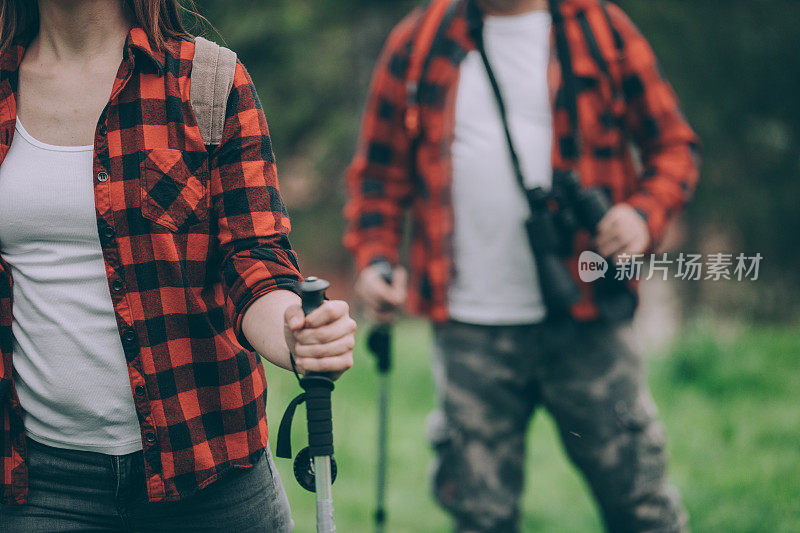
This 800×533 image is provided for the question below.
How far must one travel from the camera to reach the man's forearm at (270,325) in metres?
1.69

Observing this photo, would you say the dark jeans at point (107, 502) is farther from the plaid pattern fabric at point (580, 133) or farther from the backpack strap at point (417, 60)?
the backpack strap at point (417, 60)

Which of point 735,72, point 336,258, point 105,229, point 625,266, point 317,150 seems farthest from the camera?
point 336,258

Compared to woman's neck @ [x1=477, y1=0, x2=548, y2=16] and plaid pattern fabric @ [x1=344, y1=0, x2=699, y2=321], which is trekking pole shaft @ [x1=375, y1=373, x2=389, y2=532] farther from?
woman's neck @ [x1=477, y1=0, x2=548, y2=16]

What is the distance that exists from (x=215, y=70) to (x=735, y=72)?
820cm

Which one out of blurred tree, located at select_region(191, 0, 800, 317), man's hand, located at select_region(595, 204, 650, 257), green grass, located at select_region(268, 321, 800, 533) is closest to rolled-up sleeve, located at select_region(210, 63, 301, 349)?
man's hand, located at select_region(595, 204, 650, 257)

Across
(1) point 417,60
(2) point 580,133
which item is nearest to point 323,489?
(2) point 580,133

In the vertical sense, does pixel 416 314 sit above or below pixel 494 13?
below

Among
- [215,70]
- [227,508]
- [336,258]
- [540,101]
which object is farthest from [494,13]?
[336,258]

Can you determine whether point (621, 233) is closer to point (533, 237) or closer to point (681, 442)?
point (533, 237)

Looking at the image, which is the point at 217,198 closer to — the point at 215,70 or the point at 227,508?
the point at 215,70

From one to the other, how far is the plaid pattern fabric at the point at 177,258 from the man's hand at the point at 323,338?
0.20 meters

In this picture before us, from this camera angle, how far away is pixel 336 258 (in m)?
15.1

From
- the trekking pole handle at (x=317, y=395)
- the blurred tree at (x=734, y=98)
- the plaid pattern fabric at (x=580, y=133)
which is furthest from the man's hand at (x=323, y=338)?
the blurred tree at (x=734, y=98)

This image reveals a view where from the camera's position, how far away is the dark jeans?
181 cm
